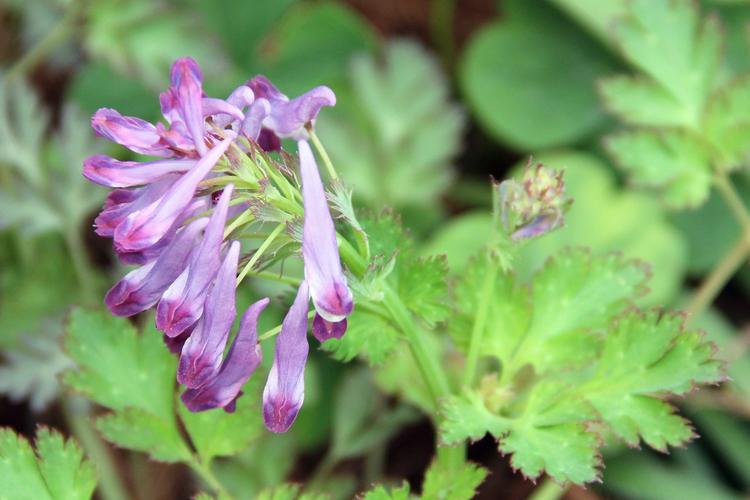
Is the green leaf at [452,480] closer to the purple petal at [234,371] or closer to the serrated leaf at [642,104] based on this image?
the purple petal at [234,371]

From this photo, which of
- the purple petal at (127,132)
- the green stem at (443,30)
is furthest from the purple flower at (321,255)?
the green stem at (443,30)

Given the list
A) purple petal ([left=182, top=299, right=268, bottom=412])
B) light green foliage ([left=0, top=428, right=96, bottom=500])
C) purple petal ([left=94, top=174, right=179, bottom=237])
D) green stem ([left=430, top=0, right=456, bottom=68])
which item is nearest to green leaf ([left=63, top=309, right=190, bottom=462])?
light green foliage ([left=0, top=428, right=96, bottom=500])

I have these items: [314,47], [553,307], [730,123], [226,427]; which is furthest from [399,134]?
[226,427]

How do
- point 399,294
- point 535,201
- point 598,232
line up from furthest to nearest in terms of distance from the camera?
point 598,232 < point 399,294 < point 535,201

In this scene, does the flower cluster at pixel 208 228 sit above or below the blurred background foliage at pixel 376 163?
above

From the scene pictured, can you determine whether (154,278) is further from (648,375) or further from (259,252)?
(648,375)

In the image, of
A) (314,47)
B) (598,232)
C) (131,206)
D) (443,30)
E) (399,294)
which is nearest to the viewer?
(131,206)
